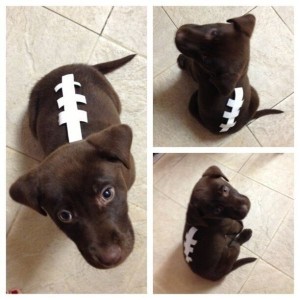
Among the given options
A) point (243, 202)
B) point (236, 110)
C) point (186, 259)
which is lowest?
point (186, 259)

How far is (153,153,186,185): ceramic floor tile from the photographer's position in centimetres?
135

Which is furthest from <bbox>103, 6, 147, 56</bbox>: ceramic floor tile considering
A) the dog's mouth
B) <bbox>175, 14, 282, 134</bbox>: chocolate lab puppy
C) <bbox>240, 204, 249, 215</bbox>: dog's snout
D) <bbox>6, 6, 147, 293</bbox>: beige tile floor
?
the dog's mouth

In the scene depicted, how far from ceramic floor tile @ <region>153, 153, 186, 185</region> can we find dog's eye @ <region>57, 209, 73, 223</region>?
1.60 feet

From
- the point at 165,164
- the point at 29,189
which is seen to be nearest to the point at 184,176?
the point at 165,164

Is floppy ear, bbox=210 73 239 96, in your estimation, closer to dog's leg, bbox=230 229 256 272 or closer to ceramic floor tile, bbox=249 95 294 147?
ceramic floor tile, bbox=249 95 294 147

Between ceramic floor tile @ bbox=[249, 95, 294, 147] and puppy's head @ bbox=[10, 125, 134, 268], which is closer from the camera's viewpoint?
puppy's head @ bbox=[10, 125, 134, 268]

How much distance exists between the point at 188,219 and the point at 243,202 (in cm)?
20

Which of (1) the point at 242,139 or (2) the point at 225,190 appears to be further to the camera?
(1) the point at 242,139

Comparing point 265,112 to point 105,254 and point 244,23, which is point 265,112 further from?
point 105,254

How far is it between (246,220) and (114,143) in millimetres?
777

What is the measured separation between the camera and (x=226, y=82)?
1120mm

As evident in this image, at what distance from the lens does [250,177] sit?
1457 mm
